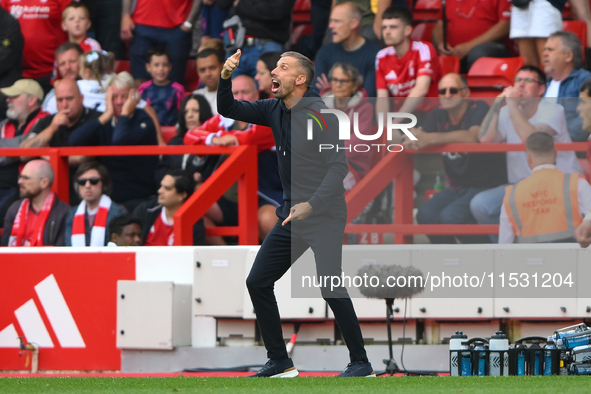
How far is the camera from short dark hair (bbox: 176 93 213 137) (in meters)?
8.68

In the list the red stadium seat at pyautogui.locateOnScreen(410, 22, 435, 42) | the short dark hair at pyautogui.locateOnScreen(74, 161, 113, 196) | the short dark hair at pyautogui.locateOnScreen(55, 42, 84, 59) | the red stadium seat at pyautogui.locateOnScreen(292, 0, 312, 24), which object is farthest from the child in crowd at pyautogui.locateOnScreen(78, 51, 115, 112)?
the red stadium seat at pyautogui.locateOnScreen(410, 22, 435, 42)

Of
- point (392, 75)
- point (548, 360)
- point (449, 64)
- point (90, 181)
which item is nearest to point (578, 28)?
point (449, 64)

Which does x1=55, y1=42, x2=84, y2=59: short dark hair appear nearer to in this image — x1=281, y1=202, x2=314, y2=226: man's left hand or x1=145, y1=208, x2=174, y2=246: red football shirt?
x1=145, y1=208, x2=174, y2=246: red football shirt

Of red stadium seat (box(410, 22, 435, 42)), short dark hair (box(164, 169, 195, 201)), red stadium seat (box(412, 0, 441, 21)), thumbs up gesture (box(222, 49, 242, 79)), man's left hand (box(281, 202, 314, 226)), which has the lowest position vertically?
short dark hair (box(164, 169, 195, 201))

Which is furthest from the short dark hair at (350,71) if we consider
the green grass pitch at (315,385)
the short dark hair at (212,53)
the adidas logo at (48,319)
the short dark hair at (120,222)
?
the green grass pitch at (315,385)

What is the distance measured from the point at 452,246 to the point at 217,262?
1.88 metres

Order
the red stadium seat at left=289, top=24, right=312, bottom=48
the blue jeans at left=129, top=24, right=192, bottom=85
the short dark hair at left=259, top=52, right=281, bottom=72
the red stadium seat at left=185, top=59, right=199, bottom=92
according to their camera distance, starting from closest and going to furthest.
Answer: the short dark hair at left=259, top=52, right=281, bottom=72
the blue jeans at left=129, top=24, right=192, bottom=85
the red stadium seat at left=289, top=24, right=312, bottom=48
the red stadium seat at left=185, top=59, right=199, bottom=92

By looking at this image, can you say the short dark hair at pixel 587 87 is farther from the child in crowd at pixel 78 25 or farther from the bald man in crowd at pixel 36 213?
the child in crowd at pixel 78 25

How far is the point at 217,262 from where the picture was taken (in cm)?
750

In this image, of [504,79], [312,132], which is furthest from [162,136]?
[312,132]

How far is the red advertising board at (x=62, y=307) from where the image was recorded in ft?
25.4

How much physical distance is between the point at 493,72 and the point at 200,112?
9.41 ft

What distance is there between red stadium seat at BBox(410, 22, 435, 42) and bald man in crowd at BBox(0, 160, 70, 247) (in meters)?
4.06

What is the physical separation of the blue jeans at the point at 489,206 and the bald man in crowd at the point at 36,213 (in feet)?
11.6
